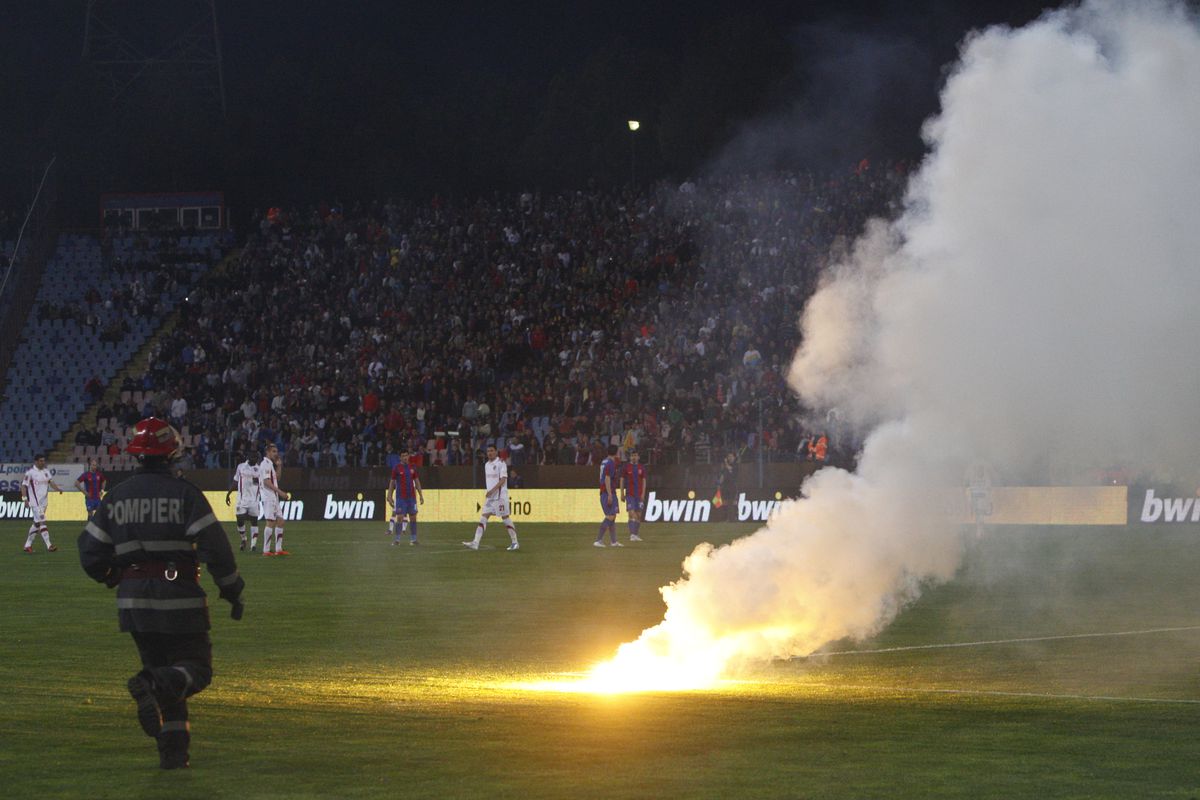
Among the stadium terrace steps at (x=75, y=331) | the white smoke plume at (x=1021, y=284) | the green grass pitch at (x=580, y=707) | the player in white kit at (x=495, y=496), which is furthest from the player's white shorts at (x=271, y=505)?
the stadium terrace steps at (x=75, y=331)

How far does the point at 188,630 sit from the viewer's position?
10758 millimetres

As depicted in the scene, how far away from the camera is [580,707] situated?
43.7ft

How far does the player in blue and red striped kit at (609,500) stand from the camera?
38.3m

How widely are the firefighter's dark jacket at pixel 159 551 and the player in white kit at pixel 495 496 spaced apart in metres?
26.4

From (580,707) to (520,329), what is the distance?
43188 millimetres

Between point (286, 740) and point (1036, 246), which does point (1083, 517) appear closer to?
point (1036, 246)

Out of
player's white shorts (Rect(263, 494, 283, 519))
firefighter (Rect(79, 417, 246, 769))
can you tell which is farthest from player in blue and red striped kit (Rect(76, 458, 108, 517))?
firefighter (Rect(79, 417, 246, 769))

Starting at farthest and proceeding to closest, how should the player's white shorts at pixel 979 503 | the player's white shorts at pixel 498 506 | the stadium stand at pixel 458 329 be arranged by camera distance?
the stadium stand at pixel 458 329
the player's white shorts at pixel 979 503
the player's white shorts at pixel 498 506

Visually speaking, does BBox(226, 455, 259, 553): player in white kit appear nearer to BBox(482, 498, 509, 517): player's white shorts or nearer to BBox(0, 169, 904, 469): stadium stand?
BBox(482, 498, 509, 517): player's white shorts

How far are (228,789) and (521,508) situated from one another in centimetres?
4159

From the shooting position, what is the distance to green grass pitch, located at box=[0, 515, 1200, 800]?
10.1 m

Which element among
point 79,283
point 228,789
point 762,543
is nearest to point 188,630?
point 228,789

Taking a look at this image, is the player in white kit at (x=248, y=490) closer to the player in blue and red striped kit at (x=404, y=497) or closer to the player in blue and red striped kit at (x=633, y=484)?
the player in blue and red striped kit at (x=404, y=497)

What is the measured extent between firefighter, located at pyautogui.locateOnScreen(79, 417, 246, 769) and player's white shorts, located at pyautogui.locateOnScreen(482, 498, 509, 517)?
26844mm
